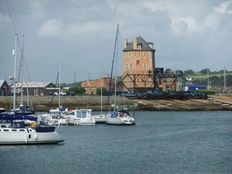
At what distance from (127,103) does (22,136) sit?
89851 millimetres

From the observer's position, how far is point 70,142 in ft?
213

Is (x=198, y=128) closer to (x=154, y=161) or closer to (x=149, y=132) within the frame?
(x=149, y=132)

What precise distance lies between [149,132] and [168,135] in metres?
4.52

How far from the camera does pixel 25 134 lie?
57000 millimetres

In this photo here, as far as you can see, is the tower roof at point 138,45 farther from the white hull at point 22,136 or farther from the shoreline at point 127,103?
the white hull at point 22,136

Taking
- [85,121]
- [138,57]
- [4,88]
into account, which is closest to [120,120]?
[85,121]

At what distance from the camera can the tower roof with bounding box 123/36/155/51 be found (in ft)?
584

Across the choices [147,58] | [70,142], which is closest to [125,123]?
[70,142]

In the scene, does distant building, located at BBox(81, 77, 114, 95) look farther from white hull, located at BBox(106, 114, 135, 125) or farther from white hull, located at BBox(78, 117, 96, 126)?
white hull, located at BBox(106, 114, 135, 125)

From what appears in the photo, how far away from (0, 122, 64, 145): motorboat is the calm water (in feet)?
2.11

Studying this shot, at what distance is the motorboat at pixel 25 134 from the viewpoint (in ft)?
186

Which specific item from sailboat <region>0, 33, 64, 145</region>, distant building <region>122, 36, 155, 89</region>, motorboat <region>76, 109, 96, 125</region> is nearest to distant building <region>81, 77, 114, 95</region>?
distant building <region>122, 36, 155, 89</region>

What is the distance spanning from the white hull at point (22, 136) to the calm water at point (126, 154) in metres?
0.62

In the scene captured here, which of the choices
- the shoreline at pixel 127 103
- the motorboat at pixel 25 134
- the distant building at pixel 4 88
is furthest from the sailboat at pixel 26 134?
the distant building at pixel 4 88
